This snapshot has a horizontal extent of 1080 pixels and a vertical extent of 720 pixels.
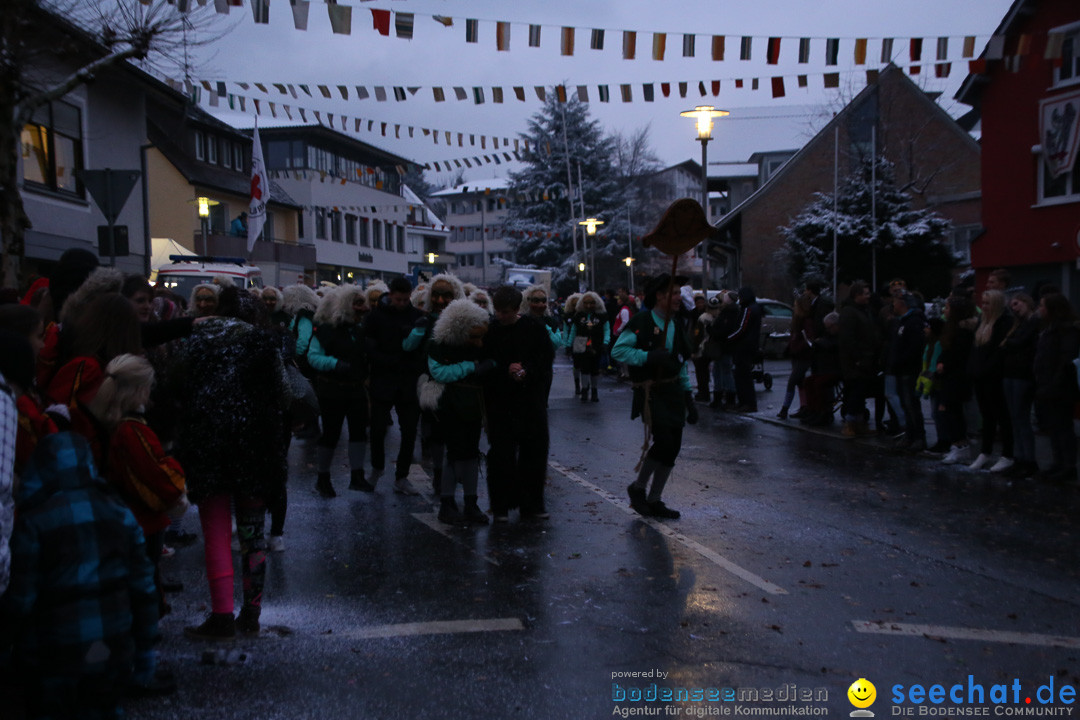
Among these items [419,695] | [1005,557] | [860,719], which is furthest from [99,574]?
[1005,557]

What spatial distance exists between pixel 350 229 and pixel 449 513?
174 ft

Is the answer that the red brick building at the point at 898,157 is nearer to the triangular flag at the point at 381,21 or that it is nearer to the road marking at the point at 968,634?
the triangular flag at the point at 381,21

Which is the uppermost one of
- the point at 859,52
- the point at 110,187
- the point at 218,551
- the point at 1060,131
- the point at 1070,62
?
the point at 1070,62

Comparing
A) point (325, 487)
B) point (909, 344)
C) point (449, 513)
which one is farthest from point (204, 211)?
point (449, 513)

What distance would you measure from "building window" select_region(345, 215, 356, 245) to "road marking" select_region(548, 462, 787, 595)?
166ft

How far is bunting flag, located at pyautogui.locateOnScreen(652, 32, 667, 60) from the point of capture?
1344 cm

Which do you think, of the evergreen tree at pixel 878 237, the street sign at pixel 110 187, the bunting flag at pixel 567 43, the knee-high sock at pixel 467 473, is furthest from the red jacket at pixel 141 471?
the evergreen tree at pixel 878 237

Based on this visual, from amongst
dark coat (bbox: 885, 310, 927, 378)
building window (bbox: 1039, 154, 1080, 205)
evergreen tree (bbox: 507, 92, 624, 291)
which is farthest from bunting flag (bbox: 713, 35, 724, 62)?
evergreen tree (bbox: 507, 92, 624, 291)

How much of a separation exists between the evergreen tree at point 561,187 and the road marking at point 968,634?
52.5m

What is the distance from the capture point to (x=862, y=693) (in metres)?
4.48

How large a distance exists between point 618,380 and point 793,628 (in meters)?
17.9

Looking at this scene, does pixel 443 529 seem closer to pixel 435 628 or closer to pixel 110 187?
pixel 435 628

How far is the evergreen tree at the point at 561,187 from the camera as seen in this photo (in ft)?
192

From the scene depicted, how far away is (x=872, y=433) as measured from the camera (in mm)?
13719
